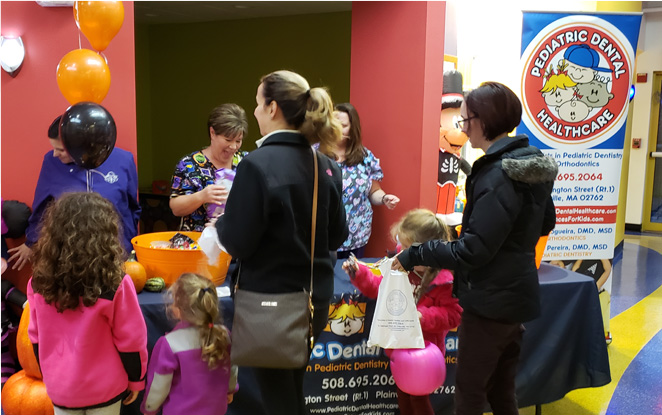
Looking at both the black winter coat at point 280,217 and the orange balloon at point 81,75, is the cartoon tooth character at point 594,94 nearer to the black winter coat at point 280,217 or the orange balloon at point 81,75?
the black winter coat at point 280,217

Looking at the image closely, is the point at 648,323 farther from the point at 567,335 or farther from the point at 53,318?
the point at 53,318

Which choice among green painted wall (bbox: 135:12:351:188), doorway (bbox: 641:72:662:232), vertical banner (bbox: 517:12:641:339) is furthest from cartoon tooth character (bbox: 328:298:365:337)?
doorway (bbox: 641:72:662:232)

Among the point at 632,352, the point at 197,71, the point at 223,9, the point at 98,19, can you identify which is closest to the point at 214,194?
the point at 98,19

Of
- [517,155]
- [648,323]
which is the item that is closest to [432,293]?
[517,155]

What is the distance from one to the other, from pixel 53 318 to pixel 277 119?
0.95 meters

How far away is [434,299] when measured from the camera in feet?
8.46

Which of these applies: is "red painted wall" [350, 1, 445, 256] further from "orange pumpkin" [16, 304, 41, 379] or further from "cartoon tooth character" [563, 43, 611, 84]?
"orange pumpkin" [16, 304, 41, 379]

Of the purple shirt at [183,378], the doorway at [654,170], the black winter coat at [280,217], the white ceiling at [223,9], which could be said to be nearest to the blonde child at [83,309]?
the purple shirt at [183,378]

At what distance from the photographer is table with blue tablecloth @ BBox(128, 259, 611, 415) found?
271cm

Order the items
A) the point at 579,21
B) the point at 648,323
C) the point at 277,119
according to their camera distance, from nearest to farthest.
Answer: the point at 277,119, the point at 579,21, the point at 648,323

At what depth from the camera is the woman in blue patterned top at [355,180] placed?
3.47m

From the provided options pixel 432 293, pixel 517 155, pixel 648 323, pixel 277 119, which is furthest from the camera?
pixel 648 323

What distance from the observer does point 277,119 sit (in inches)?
75.6

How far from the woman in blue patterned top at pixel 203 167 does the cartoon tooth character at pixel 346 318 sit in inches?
31.3
